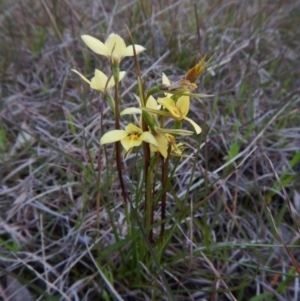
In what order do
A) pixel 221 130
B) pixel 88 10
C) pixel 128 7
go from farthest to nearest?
pixel 88 10 < pixel 128 7 < pixel 221 130

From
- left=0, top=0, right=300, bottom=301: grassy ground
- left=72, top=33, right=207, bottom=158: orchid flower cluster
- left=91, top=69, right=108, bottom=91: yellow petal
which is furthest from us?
left=0, top=0, right=300, bottom=301: grassy ground

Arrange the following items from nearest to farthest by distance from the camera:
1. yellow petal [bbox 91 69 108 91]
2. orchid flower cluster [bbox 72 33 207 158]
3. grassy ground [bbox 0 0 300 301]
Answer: orchid flower cluster [bbox 72 33 207 158] < yellow petal [bbox 91 69 108 91] < grassy ground [bbox 0 0 300 301]

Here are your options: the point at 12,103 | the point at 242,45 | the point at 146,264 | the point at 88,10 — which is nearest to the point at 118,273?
the point at 146,264

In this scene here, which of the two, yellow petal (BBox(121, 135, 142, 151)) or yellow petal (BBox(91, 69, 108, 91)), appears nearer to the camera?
yellow petal (BBox(121, 135, 142, 151))

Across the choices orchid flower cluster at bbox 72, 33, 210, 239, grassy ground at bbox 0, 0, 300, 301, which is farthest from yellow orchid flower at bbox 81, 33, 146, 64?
grassy ground at bbox 0, 0, 300, 301

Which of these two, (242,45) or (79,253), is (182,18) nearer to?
(242,45)

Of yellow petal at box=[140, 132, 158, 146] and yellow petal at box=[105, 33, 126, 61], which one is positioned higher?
yellow petal at box=[105, 33, 126, 61]

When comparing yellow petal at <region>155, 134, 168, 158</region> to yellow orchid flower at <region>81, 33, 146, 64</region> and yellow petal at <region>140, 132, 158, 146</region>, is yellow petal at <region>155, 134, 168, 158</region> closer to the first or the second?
yellow petal at <region>140, 132, 158, 146</region>

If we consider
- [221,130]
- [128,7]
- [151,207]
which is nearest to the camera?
[151,207]
